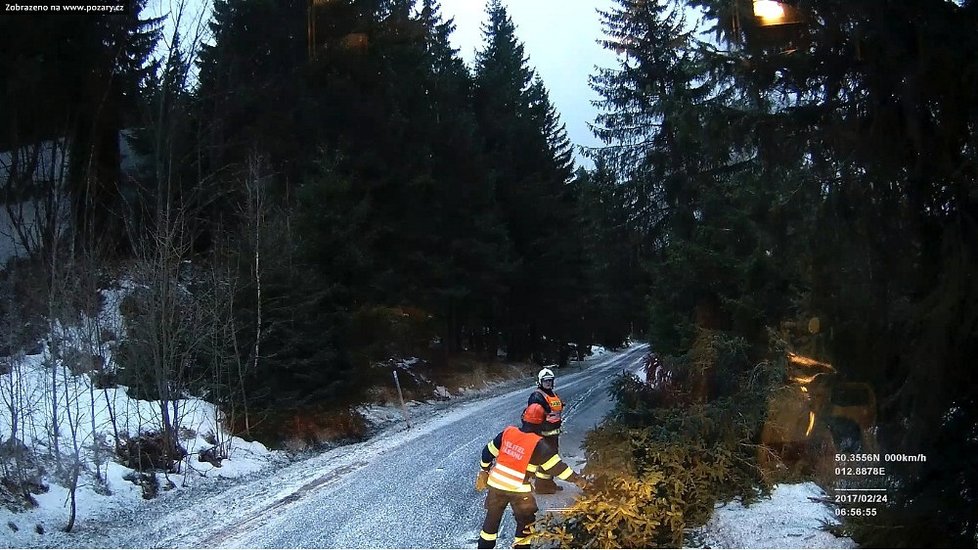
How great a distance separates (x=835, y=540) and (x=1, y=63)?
15555 millimetres

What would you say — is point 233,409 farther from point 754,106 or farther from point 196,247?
point 754,106

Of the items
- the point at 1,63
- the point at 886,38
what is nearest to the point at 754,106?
the point at 886,38

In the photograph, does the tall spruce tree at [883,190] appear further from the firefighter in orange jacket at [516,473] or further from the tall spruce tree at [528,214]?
the tall spruce tree at [528,214]

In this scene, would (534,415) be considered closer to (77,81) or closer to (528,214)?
(77,81)

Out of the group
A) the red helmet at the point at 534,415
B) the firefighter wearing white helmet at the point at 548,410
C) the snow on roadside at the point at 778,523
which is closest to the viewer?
the snow on roadside at the point at 778,523

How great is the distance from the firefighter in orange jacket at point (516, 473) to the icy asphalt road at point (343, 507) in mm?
924

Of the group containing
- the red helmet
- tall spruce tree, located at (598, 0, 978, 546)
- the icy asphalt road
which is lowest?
the icy asphalt road

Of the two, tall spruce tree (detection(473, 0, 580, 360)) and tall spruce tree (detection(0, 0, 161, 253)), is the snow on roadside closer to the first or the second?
tall spruce tree (detection(0, 0, 161, 253))

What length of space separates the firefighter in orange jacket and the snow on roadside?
2.08 meters

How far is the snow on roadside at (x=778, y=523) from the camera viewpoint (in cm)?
Result: 681

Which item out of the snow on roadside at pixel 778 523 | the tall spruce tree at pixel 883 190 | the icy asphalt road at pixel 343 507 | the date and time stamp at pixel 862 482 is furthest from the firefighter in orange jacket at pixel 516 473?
the tall spruce tree at pixel 883 190

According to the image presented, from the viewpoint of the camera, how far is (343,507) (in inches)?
366

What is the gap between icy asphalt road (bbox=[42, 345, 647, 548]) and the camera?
7.97 metres

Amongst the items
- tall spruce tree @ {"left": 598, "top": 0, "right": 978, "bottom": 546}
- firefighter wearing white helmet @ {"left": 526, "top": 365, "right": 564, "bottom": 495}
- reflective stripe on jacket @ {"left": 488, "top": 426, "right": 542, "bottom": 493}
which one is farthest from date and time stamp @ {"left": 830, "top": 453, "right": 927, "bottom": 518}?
firefighter wearing white helmet @ {"left": 526, "top": 365, "right": 564, "bottom": 495}
